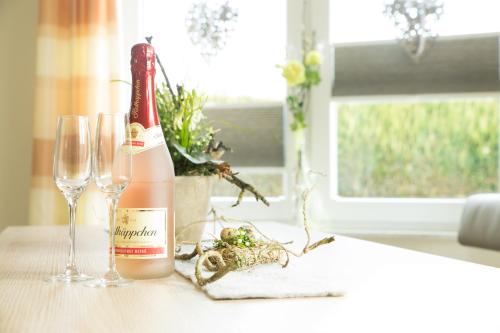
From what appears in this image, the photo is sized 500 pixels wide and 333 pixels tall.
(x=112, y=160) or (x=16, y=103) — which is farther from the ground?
(x=16, y=103)

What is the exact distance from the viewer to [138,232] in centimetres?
93

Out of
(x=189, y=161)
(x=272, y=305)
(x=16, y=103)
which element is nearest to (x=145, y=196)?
(x=272, y=305)

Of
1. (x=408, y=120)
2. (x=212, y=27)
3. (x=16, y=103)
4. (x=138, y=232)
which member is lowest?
(x=138, y=232)

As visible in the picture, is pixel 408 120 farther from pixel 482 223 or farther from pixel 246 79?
pixel 482 223

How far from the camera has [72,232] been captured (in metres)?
0.97

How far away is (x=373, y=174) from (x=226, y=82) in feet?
2.67

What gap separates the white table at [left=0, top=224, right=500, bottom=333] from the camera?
0.67m

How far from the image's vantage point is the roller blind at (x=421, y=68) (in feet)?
9.59

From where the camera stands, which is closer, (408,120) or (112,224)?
(112,224)

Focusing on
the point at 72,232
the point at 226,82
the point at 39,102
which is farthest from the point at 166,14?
the point at 72,232

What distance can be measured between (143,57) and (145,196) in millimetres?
196

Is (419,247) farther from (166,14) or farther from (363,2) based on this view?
(166,14)

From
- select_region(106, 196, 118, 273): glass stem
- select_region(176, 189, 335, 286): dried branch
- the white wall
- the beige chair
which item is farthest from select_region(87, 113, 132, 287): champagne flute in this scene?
the white wall

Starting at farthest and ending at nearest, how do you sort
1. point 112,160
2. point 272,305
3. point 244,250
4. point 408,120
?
point 408,120 < point 244,250 < point 112,160 < point 272,305
